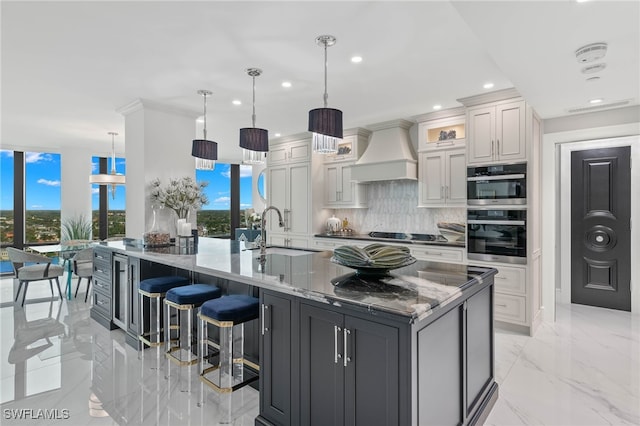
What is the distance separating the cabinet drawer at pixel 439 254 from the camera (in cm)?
432

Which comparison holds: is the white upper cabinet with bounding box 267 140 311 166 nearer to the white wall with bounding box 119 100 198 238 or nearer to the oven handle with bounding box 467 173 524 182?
the white wall with bounding box 119 100 198 238

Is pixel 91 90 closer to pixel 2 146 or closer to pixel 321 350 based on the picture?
pixel 321 350

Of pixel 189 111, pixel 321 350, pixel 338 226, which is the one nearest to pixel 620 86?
pixel 321 350

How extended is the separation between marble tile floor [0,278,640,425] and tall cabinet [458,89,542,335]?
26 centimetres

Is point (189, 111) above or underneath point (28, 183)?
above

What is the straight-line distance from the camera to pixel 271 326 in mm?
2027

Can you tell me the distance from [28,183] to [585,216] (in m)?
9.84

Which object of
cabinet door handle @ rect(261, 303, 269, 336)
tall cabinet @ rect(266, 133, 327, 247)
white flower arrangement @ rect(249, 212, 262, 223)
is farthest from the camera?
white flower arrangement @ rect(249, 212, 262, 223)

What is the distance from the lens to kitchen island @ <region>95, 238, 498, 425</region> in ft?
4.96

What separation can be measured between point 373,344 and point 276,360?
706 millimetres

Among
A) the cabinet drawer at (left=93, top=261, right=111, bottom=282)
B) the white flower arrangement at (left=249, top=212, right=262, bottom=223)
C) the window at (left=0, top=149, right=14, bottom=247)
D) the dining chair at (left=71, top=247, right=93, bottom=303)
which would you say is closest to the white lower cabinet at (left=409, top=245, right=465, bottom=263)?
the cabinet drawer at (left=93, top=261, right=111, bottom=282)

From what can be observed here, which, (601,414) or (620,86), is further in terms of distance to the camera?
(620,86)

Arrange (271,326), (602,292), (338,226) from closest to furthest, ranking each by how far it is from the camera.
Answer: (271,326)
(602,292)
(338,226)

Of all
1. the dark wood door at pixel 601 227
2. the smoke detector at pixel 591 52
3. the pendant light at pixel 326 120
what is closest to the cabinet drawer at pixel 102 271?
the pendant light at pixel 326 120
